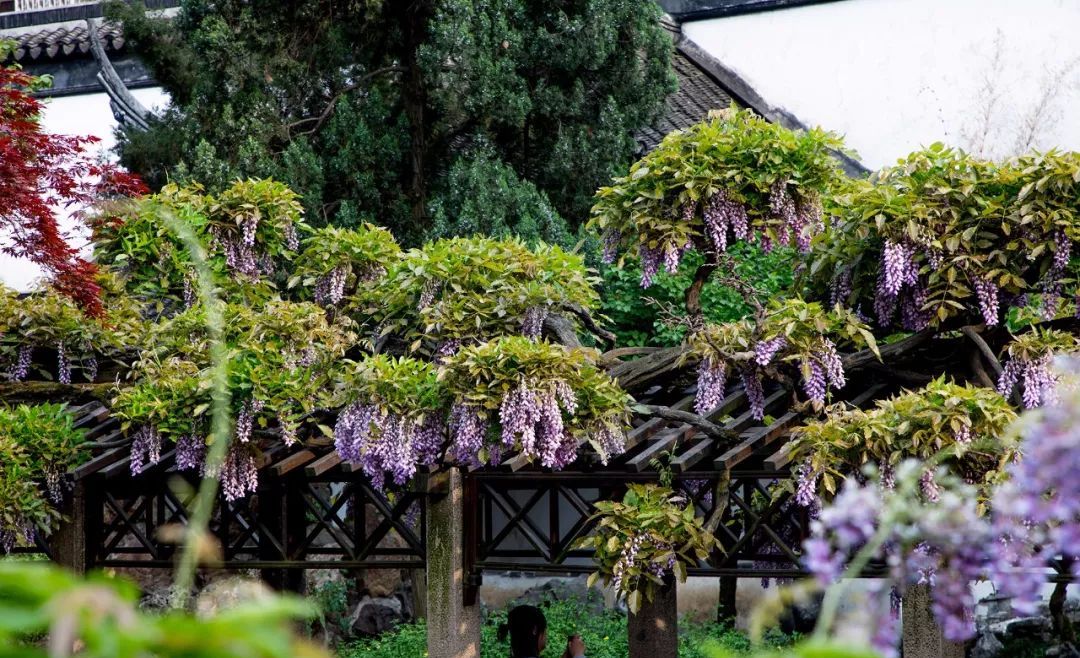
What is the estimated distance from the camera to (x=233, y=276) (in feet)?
27.4

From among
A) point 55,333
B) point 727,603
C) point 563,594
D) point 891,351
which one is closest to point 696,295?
point 891,351

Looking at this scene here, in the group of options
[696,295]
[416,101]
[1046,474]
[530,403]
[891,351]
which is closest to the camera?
[1046,474]

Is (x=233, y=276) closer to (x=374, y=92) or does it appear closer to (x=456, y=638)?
(x=456, y=638)

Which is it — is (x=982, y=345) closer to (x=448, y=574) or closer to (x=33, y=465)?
(x=448, y=574)

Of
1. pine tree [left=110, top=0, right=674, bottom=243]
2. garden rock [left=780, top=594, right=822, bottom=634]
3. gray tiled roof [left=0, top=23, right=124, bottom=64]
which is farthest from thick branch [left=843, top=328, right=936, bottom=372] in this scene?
gray tiled roof [left=0, top=23, right=124, bottom=64]

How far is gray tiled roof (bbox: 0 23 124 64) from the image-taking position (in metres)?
12.7

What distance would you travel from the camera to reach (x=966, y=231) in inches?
264

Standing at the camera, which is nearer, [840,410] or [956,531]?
[956,531]

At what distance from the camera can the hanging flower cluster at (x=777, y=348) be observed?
260 inches

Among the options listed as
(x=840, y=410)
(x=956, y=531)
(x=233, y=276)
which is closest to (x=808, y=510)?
(x=840, y=410)

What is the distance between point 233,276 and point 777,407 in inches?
138

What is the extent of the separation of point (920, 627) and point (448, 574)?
2.61 meters

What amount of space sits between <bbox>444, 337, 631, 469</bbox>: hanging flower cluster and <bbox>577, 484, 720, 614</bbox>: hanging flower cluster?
0.44 meters

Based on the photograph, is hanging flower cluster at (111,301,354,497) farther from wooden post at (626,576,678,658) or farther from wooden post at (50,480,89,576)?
wooden post at (626,576,678,658)
